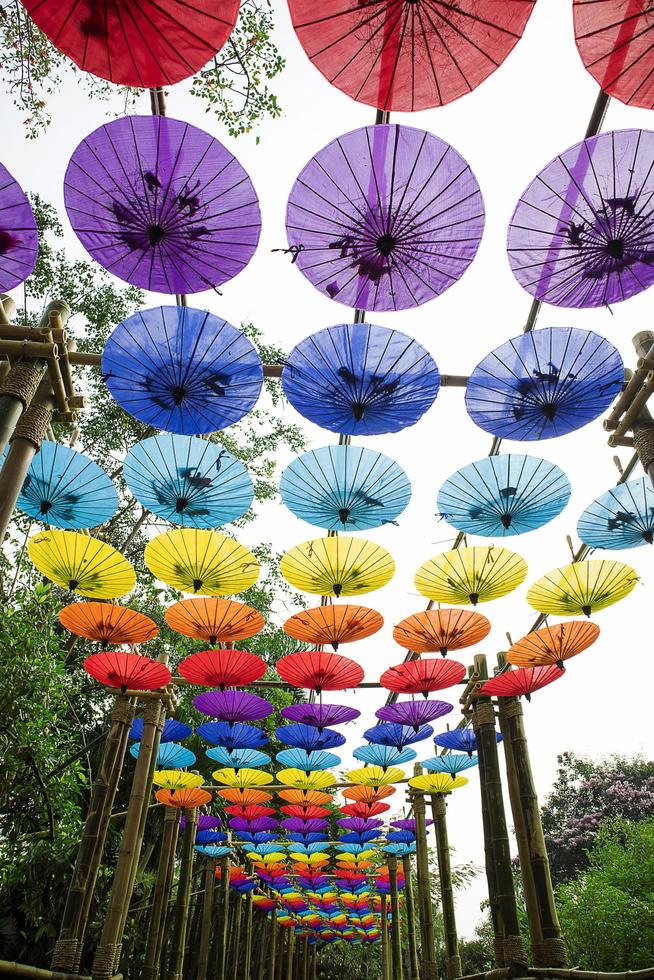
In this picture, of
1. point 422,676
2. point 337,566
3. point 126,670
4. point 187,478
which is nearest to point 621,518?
point 337,566

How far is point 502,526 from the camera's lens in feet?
20.4

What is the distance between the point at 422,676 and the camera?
828 cm

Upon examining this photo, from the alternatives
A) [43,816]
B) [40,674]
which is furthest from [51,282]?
[43,816]

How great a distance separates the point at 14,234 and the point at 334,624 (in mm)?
5081

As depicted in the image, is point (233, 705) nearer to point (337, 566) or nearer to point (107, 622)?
point (107, 622)

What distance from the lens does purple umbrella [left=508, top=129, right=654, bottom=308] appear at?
12.2 ft

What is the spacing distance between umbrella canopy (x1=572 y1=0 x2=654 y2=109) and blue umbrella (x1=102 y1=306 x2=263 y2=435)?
2.74 m

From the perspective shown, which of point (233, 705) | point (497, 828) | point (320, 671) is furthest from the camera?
point (233, 705)

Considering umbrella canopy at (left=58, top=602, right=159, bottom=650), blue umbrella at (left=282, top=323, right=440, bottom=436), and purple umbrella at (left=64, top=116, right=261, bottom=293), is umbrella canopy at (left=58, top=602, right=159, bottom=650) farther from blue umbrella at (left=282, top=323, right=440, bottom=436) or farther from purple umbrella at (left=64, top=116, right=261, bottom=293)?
purple umbrella at (left=64, top=116, right=261, bottom=293)

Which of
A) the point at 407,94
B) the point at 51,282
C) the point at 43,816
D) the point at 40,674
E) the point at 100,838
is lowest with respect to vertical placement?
the point at 100,838

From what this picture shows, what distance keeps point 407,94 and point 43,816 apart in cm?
1030

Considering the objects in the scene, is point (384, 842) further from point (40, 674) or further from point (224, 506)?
point (224, 506)

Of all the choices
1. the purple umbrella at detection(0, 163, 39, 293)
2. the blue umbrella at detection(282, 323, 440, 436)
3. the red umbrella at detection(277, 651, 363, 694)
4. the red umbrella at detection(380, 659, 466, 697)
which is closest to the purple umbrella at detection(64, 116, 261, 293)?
the purple umbrella at detection(0, 163, 39, 293)

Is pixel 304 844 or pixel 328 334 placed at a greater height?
pixel 328 334
